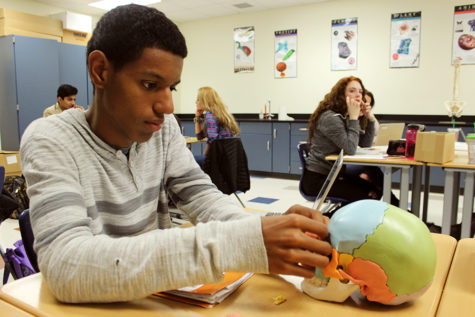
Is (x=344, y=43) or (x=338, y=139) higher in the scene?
(x=344, y=43)

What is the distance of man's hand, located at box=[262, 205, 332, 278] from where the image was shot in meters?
0.57

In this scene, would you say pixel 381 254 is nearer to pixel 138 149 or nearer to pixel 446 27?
pixel 138 149

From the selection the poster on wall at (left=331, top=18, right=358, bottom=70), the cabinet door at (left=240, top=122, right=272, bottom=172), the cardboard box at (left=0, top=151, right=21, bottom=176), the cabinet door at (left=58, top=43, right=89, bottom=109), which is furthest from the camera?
the cabinet door at (left=240, top=122, right=272, bottom=172)

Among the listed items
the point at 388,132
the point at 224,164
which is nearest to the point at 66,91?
the point at 224,164

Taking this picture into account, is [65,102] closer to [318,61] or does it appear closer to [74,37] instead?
[74,37]

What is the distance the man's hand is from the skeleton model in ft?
14.6

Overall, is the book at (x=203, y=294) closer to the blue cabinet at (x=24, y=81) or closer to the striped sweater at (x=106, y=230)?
the striped sweater at (x=106, y=230)

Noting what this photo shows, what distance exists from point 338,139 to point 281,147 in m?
2.75

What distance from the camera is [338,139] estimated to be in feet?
8.82

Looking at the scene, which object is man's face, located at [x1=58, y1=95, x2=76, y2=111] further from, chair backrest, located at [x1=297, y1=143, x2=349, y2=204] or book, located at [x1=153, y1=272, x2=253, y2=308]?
book, located at [x1=153, y1=272, x2=253, y2=308]

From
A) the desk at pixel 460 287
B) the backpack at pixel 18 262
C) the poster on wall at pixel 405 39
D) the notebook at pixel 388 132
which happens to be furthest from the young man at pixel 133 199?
the poster on wall at pixel 405 39

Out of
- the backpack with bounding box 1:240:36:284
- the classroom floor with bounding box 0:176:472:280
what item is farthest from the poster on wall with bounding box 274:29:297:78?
the backpack with bounding box 1:240:36:284

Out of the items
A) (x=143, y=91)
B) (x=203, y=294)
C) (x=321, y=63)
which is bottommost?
(x=203, y=294)

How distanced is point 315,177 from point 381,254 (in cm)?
220
